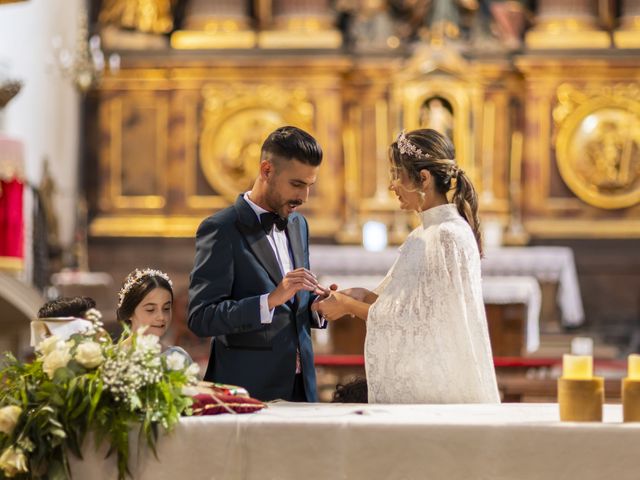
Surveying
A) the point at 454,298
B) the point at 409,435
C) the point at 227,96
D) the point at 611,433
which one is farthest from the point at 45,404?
the point at 227,96

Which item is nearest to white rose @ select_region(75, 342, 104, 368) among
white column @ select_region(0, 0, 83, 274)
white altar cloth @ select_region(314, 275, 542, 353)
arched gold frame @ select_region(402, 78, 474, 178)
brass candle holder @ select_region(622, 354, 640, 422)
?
brass candle holder @ select_region(622, 354, 640, 422)

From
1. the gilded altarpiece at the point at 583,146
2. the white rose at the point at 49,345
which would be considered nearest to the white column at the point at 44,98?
the gilded altarpiece at the point at 583,146

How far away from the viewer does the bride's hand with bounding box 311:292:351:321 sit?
A: 409 cm

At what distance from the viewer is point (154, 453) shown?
348 centimetres

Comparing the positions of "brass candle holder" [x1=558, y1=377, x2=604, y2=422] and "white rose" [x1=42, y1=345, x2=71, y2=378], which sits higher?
"white rose" [x1=42, y1=345, x2=71, y2=378]

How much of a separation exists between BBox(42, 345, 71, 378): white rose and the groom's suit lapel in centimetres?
90

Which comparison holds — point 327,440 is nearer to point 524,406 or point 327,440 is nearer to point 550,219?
point 524,406

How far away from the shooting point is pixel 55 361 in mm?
3516

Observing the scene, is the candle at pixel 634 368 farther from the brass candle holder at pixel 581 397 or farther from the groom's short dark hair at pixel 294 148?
the groom's short dark hair at pixel 294 148

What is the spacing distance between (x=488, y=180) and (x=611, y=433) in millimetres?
10557

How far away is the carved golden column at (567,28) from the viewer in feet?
45.4

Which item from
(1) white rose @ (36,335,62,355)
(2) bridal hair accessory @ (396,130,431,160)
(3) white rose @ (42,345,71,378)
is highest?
(2) bridal hair accessory @ (396,130,431,160)

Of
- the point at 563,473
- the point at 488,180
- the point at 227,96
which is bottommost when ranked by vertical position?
the point at 563,473

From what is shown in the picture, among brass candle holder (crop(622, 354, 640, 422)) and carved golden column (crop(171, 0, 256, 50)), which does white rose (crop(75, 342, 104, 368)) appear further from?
carved golden column (crop(171, 0, 256, 50))
